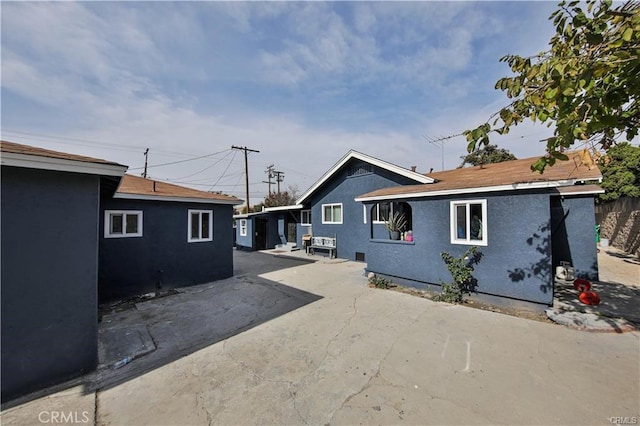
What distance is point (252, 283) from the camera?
8609mm

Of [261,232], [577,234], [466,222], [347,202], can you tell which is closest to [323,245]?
[347,202]

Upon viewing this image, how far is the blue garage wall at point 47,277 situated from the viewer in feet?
10.0

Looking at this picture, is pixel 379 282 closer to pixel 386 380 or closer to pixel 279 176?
pixel 386 380

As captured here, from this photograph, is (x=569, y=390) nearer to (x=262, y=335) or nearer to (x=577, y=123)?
(x=577, y=123)

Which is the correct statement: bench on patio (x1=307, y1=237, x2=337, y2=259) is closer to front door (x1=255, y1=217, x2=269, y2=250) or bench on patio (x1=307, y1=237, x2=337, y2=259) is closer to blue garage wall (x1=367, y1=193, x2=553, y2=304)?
front door (x1=255, y1=217, x2=269, y2=250)

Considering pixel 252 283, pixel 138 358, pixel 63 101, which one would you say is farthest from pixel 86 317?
pixel 63 101

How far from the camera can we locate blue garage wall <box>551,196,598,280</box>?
7.87m

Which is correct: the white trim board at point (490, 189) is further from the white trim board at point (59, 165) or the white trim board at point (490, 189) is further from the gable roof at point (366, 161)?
the white trim board at point (59, 165)

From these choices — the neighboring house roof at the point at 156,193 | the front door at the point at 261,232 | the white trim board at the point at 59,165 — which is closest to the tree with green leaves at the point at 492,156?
the front door at the point at 261,232

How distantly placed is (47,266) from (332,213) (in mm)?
11635

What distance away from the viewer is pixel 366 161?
478 inches

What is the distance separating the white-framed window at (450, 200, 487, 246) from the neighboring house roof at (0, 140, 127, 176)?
7.12m

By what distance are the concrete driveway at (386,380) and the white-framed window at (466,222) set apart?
6.76 ft

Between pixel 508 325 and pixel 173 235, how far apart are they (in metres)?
9.07
